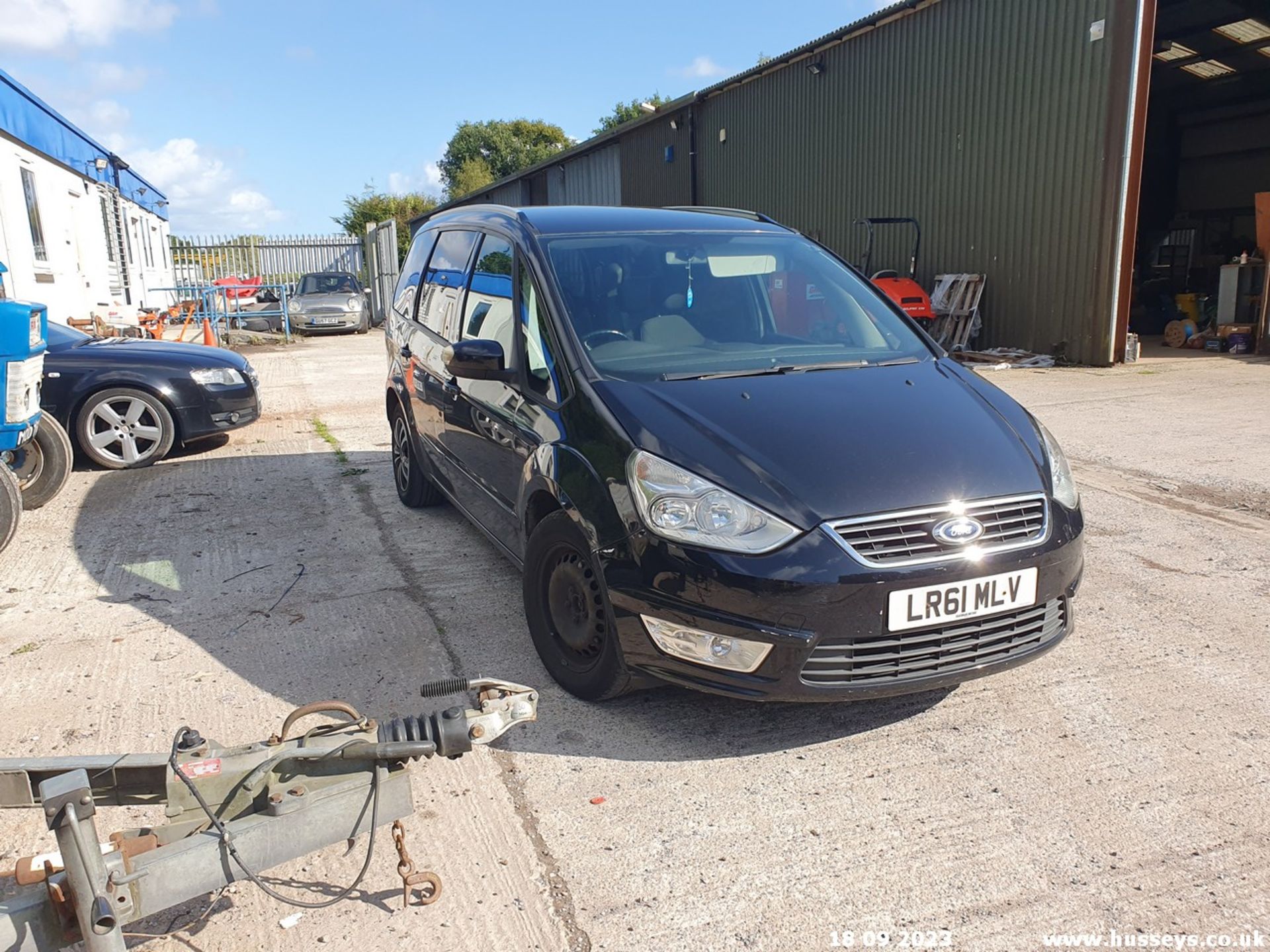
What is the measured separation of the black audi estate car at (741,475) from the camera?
2.80 m

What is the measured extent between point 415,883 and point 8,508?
3.86m

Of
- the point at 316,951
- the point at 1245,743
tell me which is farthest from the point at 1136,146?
the point at 316,951

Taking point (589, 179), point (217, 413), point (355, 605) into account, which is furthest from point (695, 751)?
point (589, 179)

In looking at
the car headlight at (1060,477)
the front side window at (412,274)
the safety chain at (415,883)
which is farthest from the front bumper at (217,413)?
the car headlight at (1060,477)

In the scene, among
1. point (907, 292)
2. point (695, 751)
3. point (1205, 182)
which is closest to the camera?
point (695, 751)

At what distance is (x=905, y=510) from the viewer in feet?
9.31

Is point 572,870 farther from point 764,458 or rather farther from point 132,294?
point 132,294

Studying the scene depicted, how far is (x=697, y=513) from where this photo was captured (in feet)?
9.45

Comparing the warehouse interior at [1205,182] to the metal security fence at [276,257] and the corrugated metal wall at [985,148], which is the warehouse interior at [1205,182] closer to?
the corrugated metal wall at [985,148]

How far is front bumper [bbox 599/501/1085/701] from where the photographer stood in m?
2.75

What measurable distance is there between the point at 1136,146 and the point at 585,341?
11.1 metres

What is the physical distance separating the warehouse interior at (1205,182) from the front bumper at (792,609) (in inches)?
519

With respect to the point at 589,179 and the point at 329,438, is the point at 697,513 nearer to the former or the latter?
the point at 329,438

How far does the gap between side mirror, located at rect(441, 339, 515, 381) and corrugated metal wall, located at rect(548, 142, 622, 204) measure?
72.4 ft
